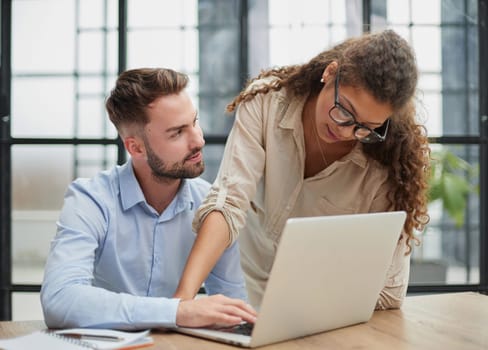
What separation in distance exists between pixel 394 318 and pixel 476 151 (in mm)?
2125

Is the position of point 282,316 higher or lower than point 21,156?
lower

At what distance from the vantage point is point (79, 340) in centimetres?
133

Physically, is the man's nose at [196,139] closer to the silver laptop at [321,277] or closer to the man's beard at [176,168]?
the man's beard at [176,168]

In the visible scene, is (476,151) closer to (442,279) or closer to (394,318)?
(442,279)

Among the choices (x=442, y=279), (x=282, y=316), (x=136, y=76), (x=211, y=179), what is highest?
(x=136, y=76)

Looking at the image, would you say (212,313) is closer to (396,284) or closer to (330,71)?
(396,284)

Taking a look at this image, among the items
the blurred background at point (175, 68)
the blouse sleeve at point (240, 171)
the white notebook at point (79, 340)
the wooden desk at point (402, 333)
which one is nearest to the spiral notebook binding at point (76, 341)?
the white notebook at point (79, 340)

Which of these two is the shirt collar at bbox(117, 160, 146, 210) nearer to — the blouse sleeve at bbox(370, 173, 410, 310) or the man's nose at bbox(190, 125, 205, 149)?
the man's nose at bbox(190, 125, 205, 149)

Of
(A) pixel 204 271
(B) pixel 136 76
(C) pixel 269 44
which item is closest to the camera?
(A) pixel 204 271

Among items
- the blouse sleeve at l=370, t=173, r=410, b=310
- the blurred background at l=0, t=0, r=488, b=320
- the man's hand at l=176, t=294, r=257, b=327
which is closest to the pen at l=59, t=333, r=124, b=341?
the man's hand at l=176, t=294, r=257, b=327

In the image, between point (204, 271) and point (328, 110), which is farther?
point (328, 110)

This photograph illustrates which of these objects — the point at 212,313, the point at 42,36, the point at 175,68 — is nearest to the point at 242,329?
the point at 212,313

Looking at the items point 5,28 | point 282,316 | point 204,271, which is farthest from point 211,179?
point 282,316

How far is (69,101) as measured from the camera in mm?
3553
